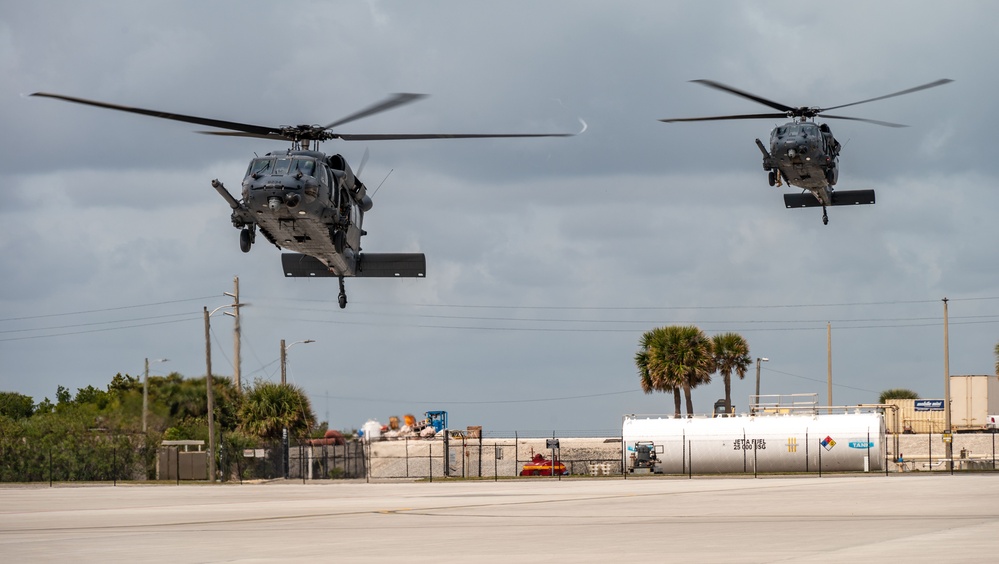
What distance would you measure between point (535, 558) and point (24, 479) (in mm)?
60195

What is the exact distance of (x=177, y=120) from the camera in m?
32.9

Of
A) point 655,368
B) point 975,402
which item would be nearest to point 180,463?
point 655,368

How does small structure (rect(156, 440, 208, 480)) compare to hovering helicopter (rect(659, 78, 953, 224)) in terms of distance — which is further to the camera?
small structure (rect(156, 440, 208, 480))

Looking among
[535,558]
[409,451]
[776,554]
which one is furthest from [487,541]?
[409,451]

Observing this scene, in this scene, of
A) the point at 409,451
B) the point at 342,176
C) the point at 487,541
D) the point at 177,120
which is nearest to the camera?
the point at 487,541

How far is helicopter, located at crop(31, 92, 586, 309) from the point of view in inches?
1325

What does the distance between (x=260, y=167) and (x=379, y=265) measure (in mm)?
8121

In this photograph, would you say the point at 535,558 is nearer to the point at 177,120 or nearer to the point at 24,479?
the point at 177,120

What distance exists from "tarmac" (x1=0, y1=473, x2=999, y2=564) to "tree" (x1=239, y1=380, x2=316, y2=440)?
3760 centimetres

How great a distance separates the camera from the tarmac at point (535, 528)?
720 inches

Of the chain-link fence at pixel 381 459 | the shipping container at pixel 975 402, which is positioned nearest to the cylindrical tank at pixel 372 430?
the chain-link fence at pixel 381 459

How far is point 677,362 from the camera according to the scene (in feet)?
272

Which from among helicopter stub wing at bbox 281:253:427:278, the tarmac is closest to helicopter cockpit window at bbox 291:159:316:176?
helicopter stub wing at bbox 281:253:427:278

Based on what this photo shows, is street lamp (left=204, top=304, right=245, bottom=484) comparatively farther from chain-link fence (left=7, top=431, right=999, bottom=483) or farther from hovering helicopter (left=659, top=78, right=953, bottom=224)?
hovering helicopter (left=659, top=78, right=953, bottom=224)
